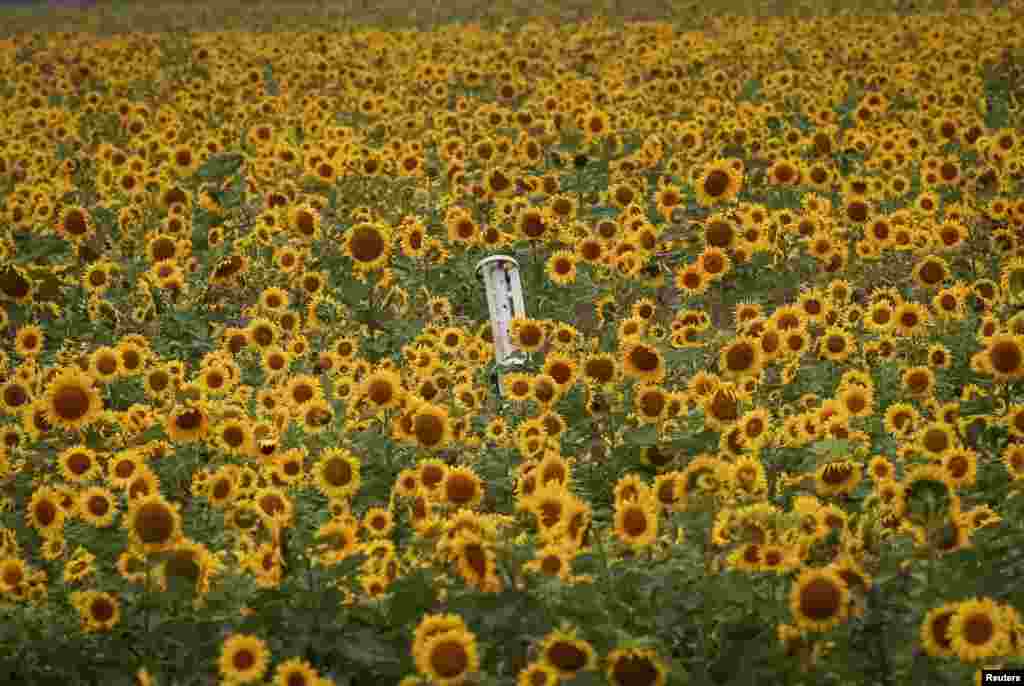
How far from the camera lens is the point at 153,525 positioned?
4367 millimetres

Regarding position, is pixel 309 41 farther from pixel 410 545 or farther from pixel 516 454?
pixel 410 545

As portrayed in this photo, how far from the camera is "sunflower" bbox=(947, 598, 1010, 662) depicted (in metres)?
3.63

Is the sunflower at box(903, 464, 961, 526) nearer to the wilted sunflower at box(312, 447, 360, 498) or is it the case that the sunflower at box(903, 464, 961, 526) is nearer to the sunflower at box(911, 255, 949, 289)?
the wilted sunflower at box(312, 447, 360, 498)

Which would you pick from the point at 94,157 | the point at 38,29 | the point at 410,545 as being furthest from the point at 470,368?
the point at 38,29

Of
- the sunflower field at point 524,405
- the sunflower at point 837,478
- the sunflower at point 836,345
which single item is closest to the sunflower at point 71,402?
the sunflower field at point 524,405

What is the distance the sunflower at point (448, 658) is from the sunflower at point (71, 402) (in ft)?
8.90

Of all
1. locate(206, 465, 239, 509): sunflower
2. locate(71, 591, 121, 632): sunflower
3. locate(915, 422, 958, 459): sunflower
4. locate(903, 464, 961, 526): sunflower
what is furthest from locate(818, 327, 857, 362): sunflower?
locate(71, 591, 121, 632): sunflower

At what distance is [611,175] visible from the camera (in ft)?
34.9

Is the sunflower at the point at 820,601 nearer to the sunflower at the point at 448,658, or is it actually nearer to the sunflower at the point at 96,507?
the sunflower at the point at 448,658

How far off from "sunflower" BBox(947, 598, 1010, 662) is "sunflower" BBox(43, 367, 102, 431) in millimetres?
4235

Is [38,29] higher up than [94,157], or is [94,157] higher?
[38,29]

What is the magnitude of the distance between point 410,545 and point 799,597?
1589 millimetres

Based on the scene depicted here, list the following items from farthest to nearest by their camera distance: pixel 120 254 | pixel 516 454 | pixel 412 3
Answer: pixel 412 3 < pixel 120 254 < pixel 516 454

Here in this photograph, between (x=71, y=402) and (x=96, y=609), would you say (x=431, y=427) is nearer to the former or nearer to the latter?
(x=96, y=609)
